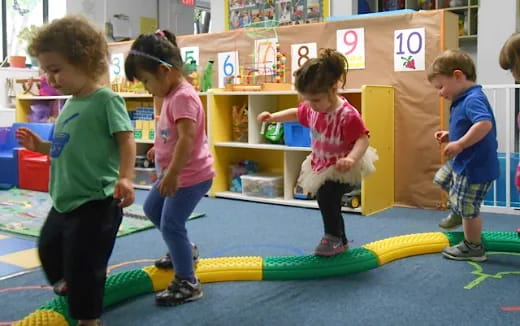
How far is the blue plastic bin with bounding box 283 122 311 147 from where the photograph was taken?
410cm

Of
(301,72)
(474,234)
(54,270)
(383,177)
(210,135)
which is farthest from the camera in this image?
(210,135)

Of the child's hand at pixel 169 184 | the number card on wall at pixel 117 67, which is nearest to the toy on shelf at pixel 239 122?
the number card on wall at pixel 117 67

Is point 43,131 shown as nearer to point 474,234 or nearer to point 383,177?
point 383,177

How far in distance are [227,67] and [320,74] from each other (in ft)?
9.01

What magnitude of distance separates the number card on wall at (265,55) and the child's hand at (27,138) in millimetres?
2933

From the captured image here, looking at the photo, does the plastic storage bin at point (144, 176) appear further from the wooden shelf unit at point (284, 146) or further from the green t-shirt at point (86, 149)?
the green t-shirt at point (86, 149)

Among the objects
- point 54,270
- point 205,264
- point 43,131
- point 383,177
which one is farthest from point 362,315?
point 43,131

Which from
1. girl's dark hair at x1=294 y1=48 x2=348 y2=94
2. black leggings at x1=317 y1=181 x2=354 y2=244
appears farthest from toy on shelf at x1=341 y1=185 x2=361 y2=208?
girl's dark hair at x1=294 y1=48 x2=348 y2=94

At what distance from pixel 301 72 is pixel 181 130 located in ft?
2.05

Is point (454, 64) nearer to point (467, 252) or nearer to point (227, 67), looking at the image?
point (467, 252)

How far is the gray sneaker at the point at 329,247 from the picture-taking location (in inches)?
95.6

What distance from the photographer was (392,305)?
2.02 metres

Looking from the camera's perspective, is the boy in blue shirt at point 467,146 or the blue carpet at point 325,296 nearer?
the blue carpet at point 325,296

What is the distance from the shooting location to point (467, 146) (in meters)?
2.39
